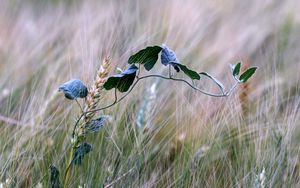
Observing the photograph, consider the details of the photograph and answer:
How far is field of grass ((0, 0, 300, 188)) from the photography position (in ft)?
4.39

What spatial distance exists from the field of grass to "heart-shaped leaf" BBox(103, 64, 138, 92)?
0.65 feet

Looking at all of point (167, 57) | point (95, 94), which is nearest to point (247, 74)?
point (167, 57)

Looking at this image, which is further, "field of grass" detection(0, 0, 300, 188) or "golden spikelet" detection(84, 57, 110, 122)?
"field of grass" detection(0, 0, 300, 188)

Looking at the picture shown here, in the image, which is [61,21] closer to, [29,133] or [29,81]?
[29,81]

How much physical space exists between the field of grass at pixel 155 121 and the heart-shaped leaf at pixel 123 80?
0.20 metres

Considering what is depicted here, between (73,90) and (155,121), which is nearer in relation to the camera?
(73,90)

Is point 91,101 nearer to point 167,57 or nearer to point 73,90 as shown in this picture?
point 73,90

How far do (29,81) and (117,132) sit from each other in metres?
0.60

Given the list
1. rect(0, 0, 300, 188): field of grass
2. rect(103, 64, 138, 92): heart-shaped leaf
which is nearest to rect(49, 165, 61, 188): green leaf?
rect(0, 0, 300, 188): field of grass

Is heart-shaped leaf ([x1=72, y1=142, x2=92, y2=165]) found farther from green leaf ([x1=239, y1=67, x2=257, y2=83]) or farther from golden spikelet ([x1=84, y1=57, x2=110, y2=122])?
green leaf ([x1=239, y1=67, x2=257, y2=83])

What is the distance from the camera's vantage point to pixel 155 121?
5.36 feet

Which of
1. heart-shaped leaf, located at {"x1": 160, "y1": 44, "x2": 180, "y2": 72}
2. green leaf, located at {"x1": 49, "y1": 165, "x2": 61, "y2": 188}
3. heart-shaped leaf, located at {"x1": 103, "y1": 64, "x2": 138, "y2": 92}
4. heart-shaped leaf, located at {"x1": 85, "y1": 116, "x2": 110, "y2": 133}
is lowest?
green leaf, located at {"x1": 49, "y1": 165, "x2": 61, "y2": 188}

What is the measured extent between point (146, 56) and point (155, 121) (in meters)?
0.45

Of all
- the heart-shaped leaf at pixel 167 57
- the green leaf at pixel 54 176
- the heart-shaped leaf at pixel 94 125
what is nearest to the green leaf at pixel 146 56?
the heart-shaped leaf at pixel 167 57
